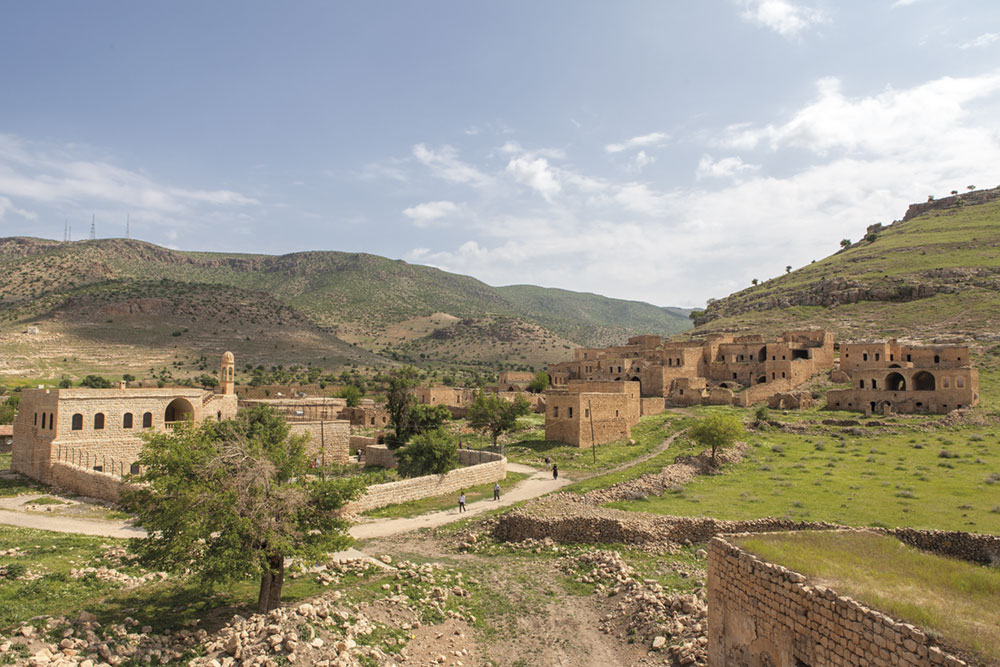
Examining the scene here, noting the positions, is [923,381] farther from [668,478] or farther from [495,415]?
[495,415]

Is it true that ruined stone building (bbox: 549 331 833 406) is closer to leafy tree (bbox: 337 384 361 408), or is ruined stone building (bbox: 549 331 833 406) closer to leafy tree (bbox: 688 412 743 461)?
leafy tree (bbox: 688 412 743 461)

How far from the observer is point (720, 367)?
53969 millimetres

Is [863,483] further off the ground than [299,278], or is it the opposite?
[299,278]

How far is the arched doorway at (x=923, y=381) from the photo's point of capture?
42438 millimetres

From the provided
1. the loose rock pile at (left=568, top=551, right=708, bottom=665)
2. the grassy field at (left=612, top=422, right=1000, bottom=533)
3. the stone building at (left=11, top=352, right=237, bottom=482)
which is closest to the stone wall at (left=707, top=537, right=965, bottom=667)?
the loose rock pile at (left=568, top=551, right=708, bottom=665)

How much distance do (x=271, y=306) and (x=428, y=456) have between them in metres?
92.3

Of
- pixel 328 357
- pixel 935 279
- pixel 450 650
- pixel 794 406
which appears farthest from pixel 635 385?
pixel 328 357

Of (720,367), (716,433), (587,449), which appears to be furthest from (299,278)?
(716,433)

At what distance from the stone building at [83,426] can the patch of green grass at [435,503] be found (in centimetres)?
837

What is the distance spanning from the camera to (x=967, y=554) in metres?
13.2

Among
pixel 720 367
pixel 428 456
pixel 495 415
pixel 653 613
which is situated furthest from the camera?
pixel 720 367

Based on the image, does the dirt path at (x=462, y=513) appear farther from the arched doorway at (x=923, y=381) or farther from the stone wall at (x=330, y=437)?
the arched doorway at (x=923, y=381)

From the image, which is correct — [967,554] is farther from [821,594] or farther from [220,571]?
[220,571]

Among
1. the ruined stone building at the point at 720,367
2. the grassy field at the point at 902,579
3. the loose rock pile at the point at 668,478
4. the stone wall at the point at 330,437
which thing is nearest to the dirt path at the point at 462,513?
the loose rock pile at the point at 668,478
